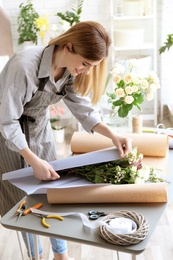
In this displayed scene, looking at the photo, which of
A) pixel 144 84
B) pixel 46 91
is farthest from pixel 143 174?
pixel 144 84

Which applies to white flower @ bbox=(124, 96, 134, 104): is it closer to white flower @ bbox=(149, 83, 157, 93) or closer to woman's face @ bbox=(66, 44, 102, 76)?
white flower @ bbox=(149, 83, 157, 93)

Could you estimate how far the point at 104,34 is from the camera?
1.28m

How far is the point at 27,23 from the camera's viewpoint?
157 inches

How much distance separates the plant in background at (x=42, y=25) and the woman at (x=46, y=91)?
7.67 ft

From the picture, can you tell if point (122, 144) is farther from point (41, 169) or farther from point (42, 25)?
point (42, 25)

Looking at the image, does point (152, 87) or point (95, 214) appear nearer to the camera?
point (95, 214)

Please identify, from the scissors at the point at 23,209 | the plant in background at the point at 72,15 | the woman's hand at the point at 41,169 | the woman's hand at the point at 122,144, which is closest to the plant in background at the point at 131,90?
the woman's hand at the point at 122,144

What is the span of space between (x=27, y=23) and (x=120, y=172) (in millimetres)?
3011

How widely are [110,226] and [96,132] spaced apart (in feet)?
2.07

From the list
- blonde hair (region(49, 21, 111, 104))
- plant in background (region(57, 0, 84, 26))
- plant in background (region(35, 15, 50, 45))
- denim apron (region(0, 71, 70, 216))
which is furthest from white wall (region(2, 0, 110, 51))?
blonde hair (region(49, 21, 111, 104))

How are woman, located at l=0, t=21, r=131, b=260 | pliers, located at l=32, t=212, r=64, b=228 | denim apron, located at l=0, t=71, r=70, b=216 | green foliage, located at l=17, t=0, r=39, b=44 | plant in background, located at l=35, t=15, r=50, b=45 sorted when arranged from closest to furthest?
pliers, located at l=32, t=212, r=64, b=228 → woman, located at l=0, t=21, r=131, b=260 → denim apron, located at l=0, t=71, r=70, b=216 → plant in background, located at l=35, t=15, r=50, b=45 → green foliage, located at l=17, t=0, r=39, b=44

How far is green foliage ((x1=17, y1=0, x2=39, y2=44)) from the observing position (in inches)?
157

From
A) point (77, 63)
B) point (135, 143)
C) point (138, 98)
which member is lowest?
point (135, 143)

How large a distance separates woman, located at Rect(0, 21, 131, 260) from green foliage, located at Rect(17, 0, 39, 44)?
97.6 inches
